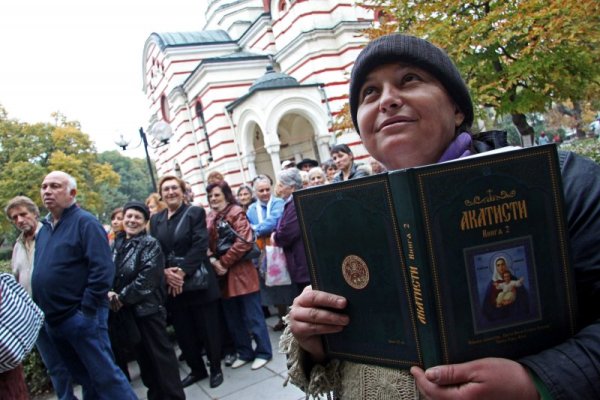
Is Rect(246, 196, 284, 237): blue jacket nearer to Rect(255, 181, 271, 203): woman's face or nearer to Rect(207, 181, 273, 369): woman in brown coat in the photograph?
Rect(255, 181, 271, 203): woman's face

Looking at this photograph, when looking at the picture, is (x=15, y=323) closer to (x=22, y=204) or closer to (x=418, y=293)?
(x=22, y=204)

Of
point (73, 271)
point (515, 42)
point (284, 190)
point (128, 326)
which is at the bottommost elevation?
point (128, 326)

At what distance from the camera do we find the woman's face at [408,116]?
1.24 metres

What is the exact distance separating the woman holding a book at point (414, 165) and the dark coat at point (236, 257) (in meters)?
3.43

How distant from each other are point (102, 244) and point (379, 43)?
3.45 metres

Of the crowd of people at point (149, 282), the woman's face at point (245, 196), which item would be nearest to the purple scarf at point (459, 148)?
the crowd of people at point (149, 282)

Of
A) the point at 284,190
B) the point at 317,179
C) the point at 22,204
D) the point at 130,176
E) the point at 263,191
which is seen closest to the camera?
the point at 22,204

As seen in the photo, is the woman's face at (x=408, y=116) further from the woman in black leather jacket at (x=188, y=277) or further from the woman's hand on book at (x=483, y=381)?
the woman in black leather jacket at (x=188, y=277)

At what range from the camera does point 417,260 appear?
0.96 metres

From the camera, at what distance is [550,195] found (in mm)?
951

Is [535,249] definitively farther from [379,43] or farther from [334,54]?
[334,54]

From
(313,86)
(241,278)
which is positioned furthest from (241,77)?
(241,278)

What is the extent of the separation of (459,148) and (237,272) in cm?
412

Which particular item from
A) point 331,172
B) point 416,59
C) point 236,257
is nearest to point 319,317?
point 416,59
